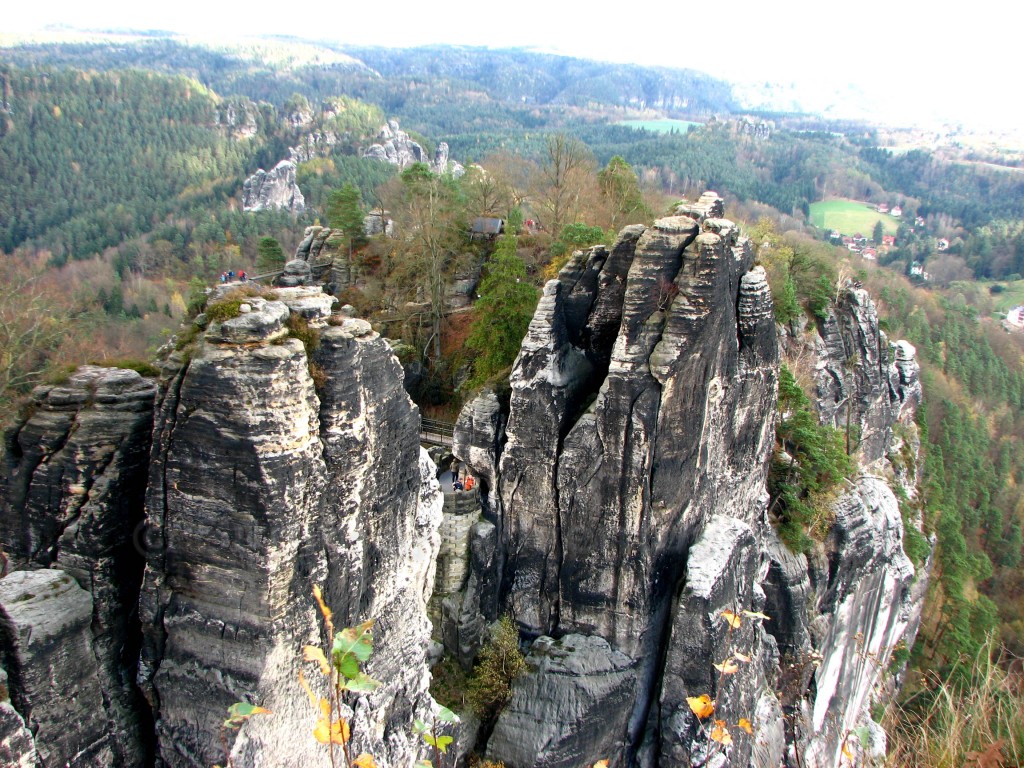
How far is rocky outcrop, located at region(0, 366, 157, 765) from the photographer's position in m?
11.5

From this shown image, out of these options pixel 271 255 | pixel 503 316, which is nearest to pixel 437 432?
pixel 503 316

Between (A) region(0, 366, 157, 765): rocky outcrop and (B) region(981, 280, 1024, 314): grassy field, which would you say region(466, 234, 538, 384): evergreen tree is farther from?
(B) region(981, 280, 1024, 314): grassy field

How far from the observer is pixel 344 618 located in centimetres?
1265

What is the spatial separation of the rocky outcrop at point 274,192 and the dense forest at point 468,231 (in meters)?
2.64

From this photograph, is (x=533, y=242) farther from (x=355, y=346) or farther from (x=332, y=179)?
(x=332, y=179)

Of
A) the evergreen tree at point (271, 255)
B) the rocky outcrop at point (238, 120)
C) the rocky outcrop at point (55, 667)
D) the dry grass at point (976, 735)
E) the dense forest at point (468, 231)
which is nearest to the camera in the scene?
the dry grass at point (976, 735)

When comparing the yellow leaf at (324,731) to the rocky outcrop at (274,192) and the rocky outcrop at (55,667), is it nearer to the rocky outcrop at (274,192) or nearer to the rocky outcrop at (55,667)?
the rocky outcrop at (55,667)

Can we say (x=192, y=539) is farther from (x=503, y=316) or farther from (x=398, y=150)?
(x=398, y=150)

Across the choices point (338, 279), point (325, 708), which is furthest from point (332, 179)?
point (325, 708)

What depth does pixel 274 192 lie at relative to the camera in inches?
4205

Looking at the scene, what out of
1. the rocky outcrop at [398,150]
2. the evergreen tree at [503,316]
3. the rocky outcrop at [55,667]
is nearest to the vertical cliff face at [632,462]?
the evergreen tree at [503,316]

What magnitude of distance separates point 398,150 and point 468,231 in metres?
105

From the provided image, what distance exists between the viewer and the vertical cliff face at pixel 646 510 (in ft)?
56.2

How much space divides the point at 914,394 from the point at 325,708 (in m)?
46.4
